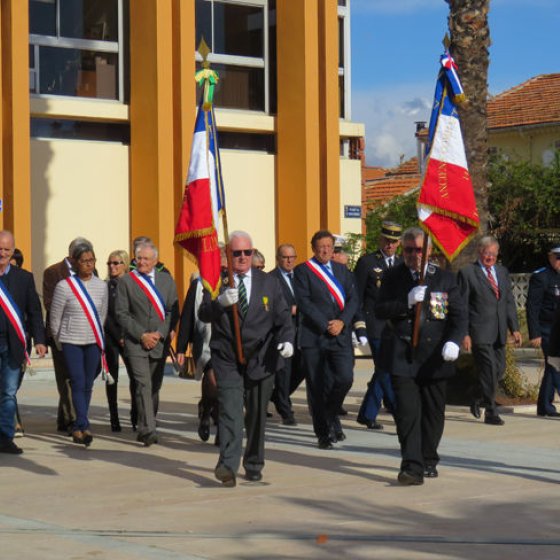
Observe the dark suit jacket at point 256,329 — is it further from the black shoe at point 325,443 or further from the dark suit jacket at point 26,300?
the dark suit jacket at point 26,300

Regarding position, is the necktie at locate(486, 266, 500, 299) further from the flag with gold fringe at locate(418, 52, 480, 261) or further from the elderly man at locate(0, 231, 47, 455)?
the elderly man at locate(0, 231, 47, 455)

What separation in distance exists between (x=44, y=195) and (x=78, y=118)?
1.52m

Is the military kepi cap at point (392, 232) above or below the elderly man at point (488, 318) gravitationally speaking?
above

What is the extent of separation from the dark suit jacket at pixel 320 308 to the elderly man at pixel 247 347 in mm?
1980

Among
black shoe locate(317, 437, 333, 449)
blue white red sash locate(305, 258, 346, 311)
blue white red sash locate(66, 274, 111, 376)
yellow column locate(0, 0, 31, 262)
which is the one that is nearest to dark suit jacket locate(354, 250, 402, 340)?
blue white red sash locate(305, 258, 346, 311)

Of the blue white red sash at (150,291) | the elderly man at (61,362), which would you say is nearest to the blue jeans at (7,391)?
the elderly man at (61,362)

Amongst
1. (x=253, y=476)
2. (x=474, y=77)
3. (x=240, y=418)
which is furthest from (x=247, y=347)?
(x=474, y=77)

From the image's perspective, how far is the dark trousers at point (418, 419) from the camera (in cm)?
1076

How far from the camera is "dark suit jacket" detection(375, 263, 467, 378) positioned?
1102 cm

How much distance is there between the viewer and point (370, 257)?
14.8 m

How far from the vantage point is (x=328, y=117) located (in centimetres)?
2727

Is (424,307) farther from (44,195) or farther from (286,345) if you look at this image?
(44,195)

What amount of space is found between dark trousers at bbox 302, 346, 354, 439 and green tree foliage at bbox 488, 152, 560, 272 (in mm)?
26512

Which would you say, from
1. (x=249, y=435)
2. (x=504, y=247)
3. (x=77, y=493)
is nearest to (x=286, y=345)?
(x=249, y=435)
